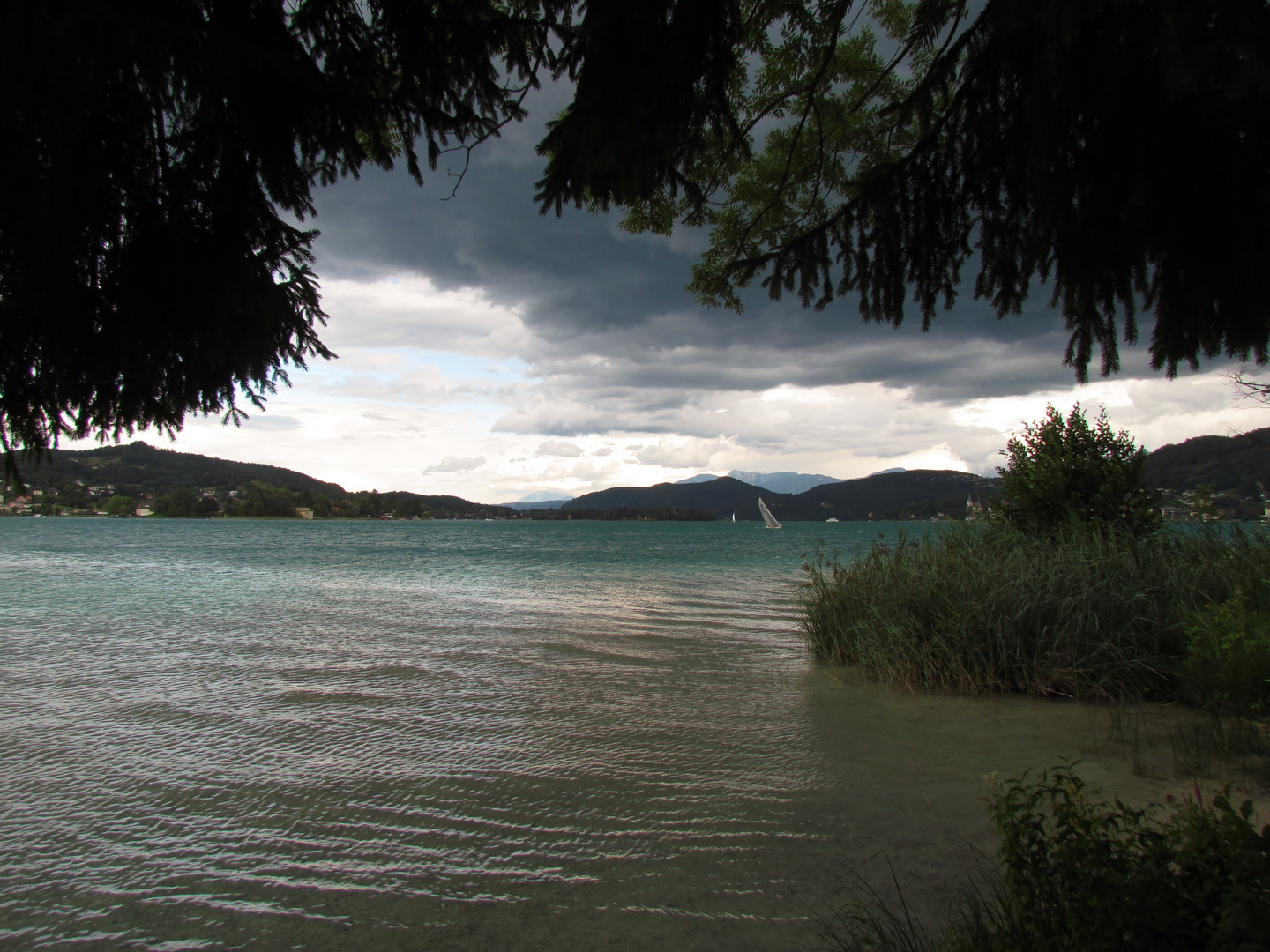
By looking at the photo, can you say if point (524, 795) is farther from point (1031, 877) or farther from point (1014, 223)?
point (1014, 223)

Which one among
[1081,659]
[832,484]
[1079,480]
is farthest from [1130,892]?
[832,484]

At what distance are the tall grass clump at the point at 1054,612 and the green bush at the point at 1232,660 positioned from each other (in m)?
0.19

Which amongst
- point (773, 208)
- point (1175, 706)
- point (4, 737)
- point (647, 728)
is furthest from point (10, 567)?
point (1175, 706)

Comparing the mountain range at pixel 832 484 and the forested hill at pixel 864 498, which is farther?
the forested hill at pixel 864 498

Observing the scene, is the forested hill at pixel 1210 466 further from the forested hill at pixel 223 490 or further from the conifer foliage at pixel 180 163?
the forested hill at pixel 223 490

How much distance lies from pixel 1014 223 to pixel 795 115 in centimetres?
164

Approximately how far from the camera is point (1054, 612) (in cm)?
755

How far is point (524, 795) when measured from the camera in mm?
4766

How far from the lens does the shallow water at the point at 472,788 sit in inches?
131

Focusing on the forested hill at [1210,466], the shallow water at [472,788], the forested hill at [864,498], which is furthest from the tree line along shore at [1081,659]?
the forested hill at [864,498]

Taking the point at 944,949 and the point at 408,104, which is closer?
the point at 944,949

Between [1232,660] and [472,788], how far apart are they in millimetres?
7101

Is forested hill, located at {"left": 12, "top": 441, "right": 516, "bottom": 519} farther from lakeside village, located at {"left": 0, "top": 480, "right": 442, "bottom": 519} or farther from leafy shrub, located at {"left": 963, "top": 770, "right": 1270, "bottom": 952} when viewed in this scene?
leafy shrub, located at {"left": 963, "top": 770, "right": 1270, "bottom": 952}

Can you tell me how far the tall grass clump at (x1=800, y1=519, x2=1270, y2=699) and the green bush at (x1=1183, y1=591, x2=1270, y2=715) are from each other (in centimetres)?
19
